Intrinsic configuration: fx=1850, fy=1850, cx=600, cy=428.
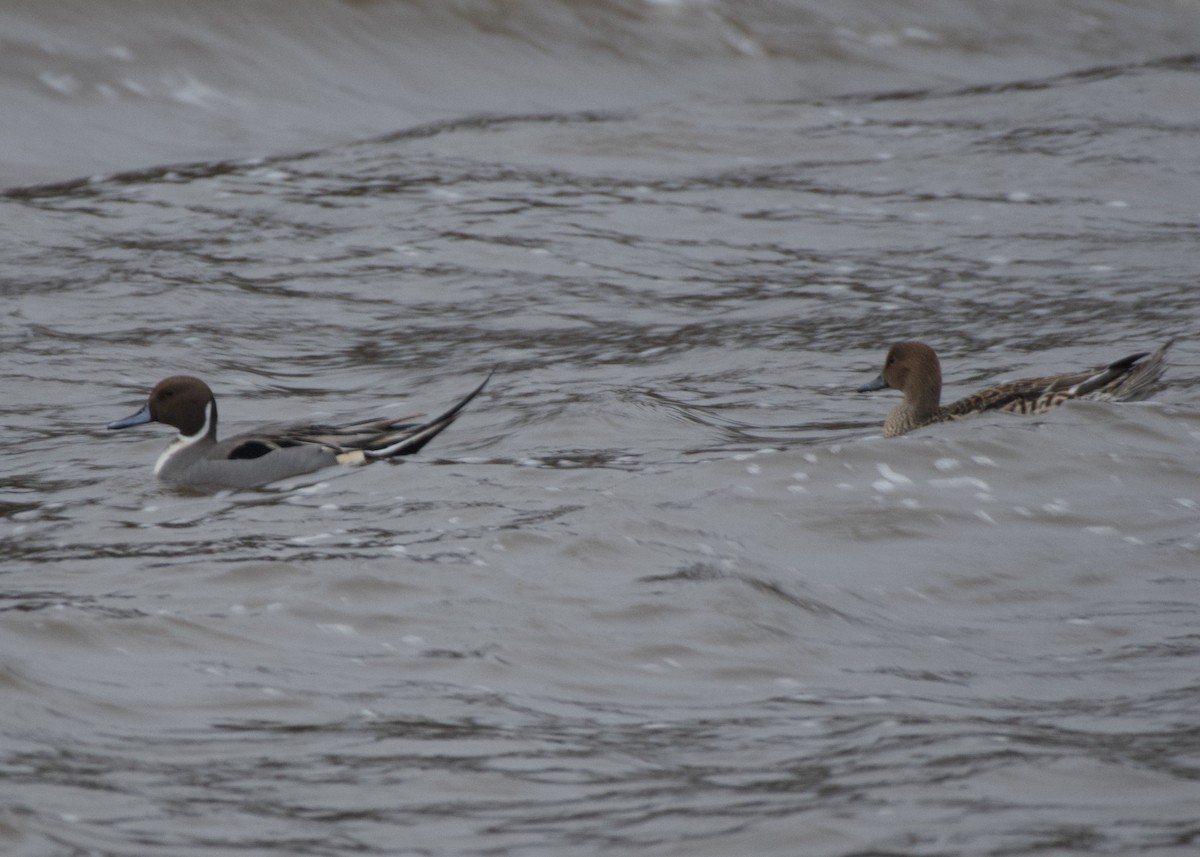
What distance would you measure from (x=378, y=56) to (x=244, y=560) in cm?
1102

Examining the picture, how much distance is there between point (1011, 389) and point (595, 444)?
6.84 feet

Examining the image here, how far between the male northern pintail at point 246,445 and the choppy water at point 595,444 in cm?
16

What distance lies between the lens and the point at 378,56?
17.4m

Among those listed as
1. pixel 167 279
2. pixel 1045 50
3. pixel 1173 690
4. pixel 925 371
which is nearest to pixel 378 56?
pixel 167 279

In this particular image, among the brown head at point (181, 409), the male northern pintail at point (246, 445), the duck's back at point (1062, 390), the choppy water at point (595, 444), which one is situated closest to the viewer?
the choppy water at point (595, 444)

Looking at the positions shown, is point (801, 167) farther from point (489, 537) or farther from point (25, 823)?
point (25, 823)

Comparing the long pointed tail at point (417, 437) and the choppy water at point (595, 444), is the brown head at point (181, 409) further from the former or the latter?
the long pointed tail at point (417, 437)

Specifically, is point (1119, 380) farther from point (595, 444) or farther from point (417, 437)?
point (417, 437)

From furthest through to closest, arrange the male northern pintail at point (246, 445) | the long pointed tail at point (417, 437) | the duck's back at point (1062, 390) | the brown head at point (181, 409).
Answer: the duck's back at point (1062, 390) → the brown head at point (181, 409) → the long pointed tail at point (417, 437) → the male northern pintail at point (246, 445)

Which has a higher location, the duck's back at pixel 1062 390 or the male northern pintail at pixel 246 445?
the duck's back at pixel 1062 390

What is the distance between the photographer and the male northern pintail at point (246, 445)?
8547 mm

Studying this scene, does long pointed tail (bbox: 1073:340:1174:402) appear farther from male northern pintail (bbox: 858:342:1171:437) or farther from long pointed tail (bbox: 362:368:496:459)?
long pointed tail (bbox: 362:368:496:459)

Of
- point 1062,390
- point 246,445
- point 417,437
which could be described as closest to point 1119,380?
point 1062,390

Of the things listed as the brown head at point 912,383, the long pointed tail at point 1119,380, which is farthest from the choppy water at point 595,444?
the brown head at point 912,383
